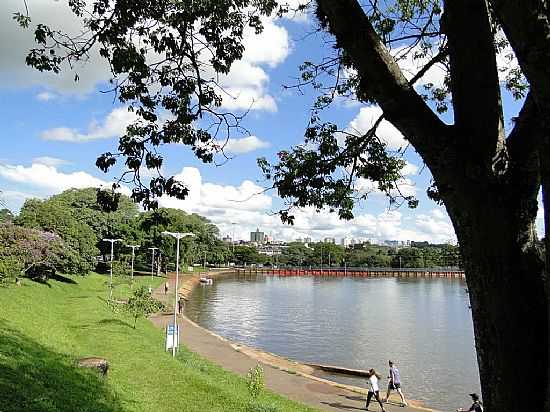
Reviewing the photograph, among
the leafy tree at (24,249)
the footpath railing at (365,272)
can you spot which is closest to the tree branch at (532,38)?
the leafy tree at (24,249)

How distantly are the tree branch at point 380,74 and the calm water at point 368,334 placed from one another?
60.4ft

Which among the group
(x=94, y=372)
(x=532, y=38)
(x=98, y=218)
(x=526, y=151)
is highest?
(x=98, y=218)

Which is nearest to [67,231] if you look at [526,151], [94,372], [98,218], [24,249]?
[24,249]

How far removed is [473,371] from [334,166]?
23320 millimetres

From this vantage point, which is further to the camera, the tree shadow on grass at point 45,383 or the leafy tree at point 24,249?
the leafy tree at point 24,249

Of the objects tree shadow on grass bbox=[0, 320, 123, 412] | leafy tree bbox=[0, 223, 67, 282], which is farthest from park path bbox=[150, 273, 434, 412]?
leafy tree bbox=[0, 223, 67, 282]

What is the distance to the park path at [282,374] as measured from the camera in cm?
1662

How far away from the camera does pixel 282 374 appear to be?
811 inches

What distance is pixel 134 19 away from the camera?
5.48m

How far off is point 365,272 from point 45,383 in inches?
5428

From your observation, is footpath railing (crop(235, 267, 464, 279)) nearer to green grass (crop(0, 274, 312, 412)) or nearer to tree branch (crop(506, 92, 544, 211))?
green grass (crop(0, 274, 312, 412))

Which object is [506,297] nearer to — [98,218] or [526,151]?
[526,151]

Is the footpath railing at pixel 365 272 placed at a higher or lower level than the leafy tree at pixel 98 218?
lower

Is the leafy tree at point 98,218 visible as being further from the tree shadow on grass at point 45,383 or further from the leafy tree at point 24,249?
the tree shadow on grass at point 45,383
